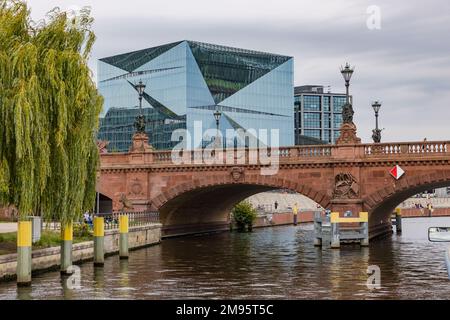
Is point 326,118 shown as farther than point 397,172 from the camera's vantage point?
Yes

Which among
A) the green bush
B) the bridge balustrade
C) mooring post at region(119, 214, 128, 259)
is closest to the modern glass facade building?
the green bush

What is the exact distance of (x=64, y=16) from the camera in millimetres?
26297

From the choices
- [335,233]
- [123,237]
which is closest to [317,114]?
[335,233]

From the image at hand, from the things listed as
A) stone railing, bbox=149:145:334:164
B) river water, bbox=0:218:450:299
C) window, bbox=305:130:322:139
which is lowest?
river water, bbox=0:218:450:299

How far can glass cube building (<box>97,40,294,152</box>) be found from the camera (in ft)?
432

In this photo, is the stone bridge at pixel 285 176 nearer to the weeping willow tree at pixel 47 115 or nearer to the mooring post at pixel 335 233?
the mooring post at pixel 335 233

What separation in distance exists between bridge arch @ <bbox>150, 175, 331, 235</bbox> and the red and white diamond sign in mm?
4499

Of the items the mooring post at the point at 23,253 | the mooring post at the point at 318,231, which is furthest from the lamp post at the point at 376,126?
the mooring post at the point at 23,253

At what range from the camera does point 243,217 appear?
2547 inches

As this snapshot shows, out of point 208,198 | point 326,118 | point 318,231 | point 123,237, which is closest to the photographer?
point 123,237

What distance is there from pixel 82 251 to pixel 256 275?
8.96 m

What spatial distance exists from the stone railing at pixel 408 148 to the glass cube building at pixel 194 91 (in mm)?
88380

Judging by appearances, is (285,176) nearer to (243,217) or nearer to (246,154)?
(246,154)

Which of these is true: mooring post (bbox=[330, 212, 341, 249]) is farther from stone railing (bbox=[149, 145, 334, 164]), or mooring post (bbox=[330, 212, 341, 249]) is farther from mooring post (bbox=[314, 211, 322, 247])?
stone railing (bbox=[149, 145, 334, 164])
